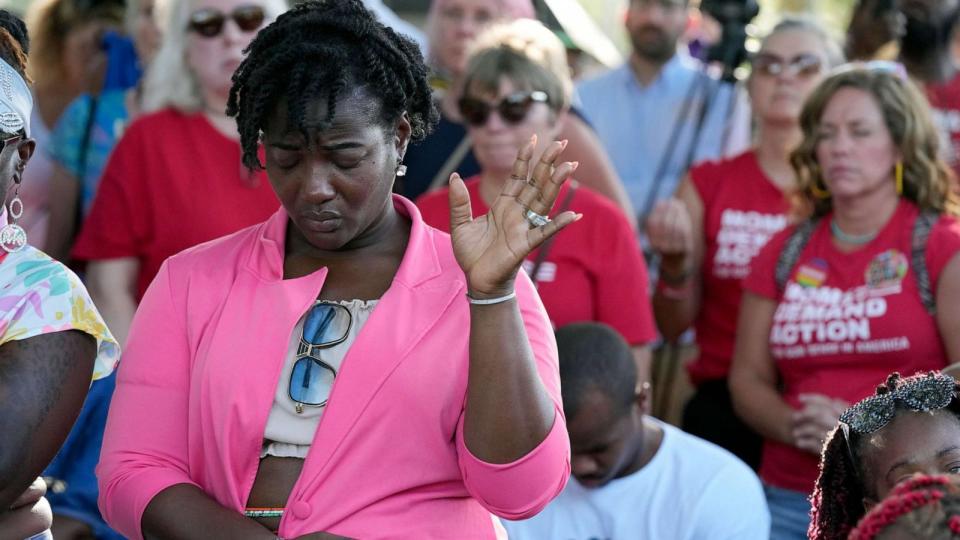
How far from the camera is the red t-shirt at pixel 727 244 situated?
4961mm

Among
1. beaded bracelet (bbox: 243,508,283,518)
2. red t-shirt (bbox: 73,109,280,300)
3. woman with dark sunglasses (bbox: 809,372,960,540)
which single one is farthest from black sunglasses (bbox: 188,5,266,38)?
woman with dark sunglasses (bbox: 809,372,960,540)

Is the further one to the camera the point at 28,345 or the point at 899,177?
the point at 899,177

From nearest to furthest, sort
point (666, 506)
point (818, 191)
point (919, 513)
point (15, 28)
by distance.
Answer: point (919, 513) < point (15, 28) < point (666, 506) < point (818, 191)

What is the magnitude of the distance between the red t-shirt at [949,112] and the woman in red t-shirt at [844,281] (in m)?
0.96

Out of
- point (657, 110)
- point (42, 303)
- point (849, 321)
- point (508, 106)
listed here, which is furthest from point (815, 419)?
point (42, 303)

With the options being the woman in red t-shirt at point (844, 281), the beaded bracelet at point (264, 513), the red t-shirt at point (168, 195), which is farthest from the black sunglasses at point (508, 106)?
the beaded bracelet at point (264, 513)

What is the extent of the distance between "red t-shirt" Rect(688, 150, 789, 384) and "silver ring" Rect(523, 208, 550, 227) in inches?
104

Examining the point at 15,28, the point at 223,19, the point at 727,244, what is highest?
the point at 15,28

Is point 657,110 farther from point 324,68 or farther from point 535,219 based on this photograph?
point 535,219

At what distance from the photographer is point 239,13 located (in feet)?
14.4

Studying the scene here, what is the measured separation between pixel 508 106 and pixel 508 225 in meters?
1.98

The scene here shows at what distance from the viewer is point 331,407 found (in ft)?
8.35

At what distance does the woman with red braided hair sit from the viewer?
181cm

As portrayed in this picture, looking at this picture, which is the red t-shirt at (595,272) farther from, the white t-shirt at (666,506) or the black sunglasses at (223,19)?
the black sunglasses at (223,19)
